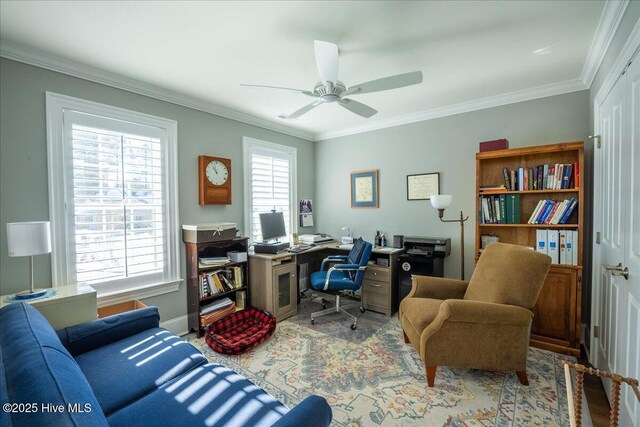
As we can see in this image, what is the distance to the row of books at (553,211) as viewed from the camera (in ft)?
8.58

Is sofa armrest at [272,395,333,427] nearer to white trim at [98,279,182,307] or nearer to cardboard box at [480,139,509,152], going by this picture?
white trim at [98,279,182,307]

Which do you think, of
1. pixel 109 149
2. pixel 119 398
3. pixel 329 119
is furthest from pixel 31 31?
pixel 329 119

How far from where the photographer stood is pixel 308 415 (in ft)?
3.45

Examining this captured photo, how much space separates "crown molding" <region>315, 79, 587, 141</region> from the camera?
2.83 metres

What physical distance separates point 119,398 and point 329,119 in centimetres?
349

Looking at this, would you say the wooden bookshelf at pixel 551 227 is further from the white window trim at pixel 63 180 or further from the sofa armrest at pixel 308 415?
the white window trim at pixel 63 180

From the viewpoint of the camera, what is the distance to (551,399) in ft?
6.36

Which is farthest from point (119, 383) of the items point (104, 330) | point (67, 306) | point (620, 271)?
point (620, 271)

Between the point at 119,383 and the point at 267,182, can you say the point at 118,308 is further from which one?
the point at 267,182

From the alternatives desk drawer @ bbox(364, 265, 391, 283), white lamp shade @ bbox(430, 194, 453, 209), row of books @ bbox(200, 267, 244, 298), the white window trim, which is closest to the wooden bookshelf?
white lamp shade @ bbox(430, 194, 453, 209)

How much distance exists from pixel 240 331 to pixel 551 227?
3305 mm

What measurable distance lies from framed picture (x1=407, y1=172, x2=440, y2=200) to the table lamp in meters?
A: 3.68

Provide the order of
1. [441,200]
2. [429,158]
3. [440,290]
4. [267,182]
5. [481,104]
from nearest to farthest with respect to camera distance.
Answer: [440,290] < [441,200] < [481,104] < [429,158] < [267,182]

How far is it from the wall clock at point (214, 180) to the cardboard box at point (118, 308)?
1.18 meters
